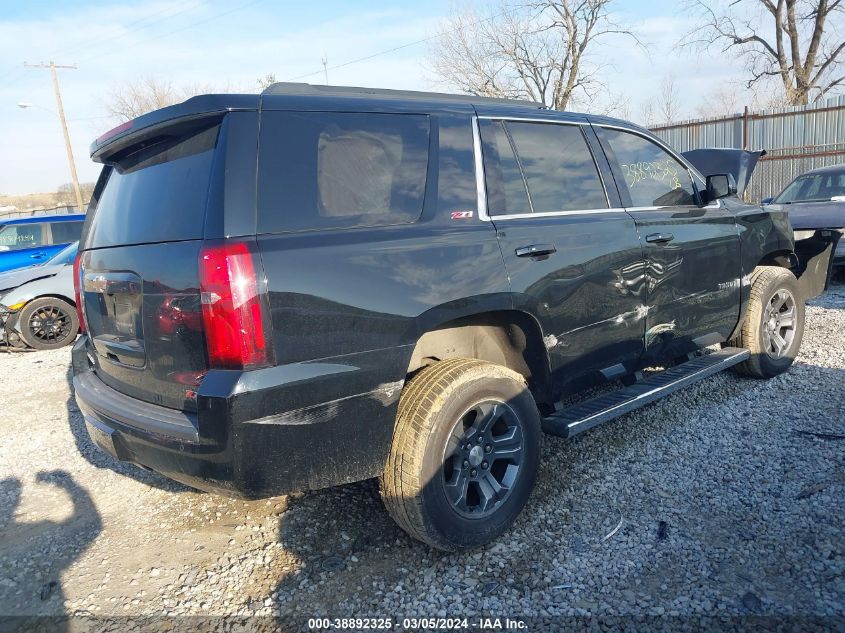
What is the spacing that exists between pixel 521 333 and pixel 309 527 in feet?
4.94

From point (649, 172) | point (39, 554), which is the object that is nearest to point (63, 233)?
point (39, 554)

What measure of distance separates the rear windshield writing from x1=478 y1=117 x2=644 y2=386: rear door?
135cm

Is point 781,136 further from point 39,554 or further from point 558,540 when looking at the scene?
point 39,554

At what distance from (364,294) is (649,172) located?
8.51ft

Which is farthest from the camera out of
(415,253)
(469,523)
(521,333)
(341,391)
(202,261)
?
(521,333)

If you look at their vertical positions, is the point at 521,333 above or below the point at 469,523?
above

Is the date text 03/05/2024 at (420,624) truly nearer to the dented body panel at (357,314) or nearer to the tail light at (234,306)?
the dented body panel at (357,314)

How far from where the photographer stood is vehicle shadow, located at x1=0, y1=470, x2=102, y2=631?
8.90 feet

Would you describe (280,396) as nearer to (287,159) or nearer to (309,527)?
(287,159)

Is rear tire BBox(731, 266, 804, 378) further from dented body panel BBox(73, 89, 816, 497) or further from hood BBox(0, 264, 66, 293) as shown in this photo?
hood BBox(0, 264, 66, 293)

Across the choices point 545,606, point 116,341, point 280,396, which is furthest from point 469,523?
point 116,341

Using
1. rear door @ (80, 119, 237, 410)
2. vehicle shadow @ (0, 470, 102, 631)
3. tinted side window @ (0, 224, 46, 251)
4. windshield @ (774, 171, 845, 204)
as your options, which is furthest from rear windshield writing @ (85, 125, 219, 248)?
tinted side window @ (0, 224, 46, 251)

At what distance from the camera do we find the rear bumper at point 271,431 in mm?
2270

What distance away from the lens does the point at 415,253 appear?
2.65m
